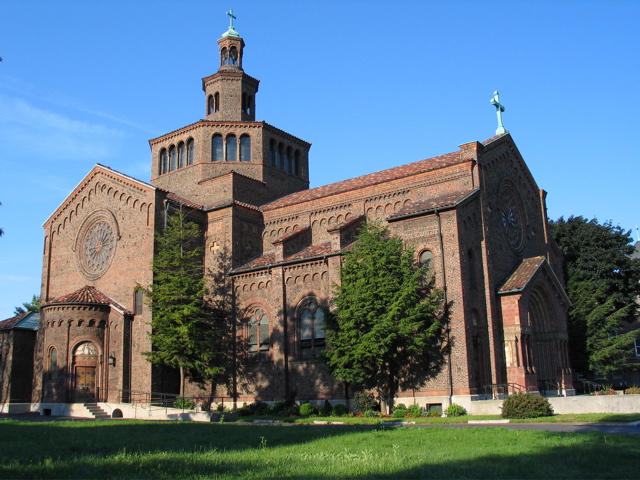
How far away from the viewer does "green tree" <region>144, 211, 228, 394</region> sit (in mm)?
32062

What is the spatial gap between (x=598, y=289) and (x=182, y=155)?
31.6 m

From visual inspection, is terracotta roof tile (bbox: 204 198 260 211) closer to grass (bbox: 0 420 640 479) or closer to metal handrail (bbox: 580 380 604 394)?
grass (bbox: 0 420 640 479)

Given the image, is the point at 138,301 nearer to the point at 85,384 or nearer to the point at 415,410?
the point at 85,384

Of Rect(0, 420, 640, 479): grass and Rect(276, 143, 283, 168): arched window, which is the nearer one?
Rect(0, 420, 640, 479): grass

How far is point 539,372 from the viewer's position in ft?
108

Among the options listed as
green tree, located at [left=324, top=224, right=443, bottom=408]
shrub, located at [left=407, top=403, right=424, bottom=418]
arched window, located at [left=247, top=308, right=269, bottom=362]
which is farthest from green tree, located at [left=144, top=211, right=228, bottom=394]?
shrub, located at [left=407, top=403, right=424, bottom=418]

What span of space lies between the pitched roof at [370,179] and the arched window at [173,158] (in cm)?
876

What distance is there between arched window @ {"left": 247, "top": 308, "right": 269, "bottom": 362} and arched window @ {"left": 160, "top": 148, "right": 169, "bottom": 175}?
16029mm

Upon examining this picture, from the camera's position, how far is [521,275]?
1260 inches

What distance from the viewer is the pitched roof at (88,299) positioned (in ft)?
114

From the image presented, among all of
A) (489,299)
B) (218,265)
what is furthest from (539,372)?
(218,265)

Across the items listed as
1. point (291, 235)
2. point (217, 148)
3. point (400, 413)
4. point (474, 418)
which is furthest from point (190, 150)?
point (474, 418)

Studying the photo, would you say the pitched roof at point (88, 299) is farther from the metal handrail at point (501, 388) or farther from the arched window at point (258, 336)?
the metal handrail at point (501, 388)

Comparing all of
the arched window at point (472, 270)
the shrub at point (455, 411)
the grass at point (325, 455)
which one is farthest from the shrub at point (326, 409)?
the grass at point (325, 455)
